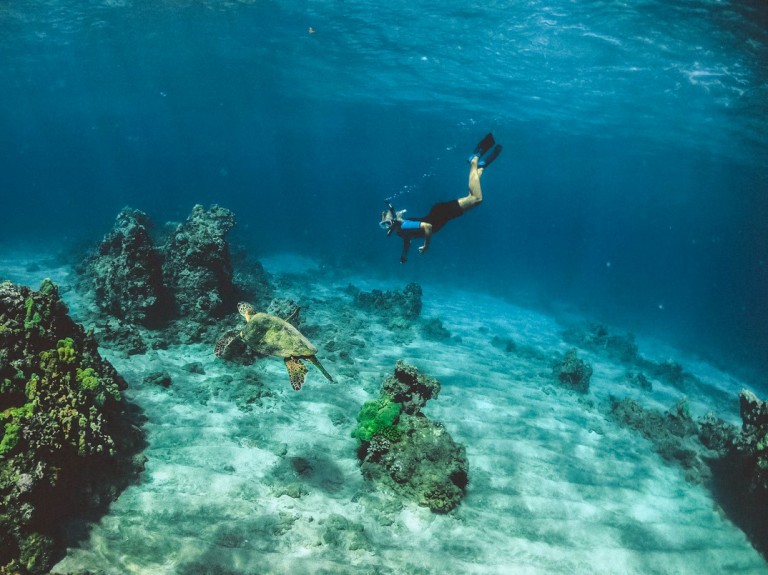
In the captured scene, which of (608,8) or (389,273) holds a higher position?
(608,8)

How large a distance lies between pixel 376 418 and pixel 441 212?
15.3 ft

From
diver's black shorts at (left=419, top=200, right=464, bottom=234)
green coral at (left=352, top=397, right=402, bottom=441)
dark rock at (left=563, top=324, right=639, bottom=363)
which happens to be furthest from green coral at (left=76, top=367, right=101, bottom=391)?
dark rock at (left=563, top=324, right=639, bottom=363)

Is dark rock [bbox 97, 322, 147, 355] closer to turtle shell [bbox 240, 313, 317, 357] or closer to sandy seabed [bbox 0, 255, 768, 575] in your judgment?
sandy seabed [bbox 0, 255, 768, 575]

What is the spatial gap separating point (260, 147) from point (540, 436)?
125 m

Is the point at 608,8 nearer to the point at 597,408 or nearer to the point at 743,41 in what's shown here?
the point at 743,41

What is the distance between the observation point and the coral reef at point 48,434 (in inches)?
162

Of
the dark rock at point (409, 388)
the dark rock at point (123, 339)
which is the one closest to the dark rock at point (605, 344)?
the dark rock at point (409, 388)

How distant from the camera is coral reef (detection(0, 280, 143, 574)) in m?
4.12

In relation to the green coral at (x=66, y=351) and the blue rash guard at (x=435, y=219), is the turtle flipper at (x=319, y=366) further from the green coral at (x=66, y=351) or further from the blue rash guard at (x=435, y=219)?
the blue rash guard at (x=435, y=219)

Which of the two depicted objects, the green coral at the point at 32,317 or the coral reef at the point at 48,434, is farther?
the green coral at the point at 32,317

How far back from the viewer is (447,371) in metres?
11.5

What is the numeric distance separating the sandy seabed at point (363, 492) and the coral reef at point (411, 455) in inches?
9.7

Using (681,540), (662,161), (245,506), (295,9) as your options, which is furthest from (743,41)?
(662,161)

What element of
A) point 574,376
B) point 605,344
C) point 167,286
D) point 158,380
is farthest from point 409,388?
point 605,344
